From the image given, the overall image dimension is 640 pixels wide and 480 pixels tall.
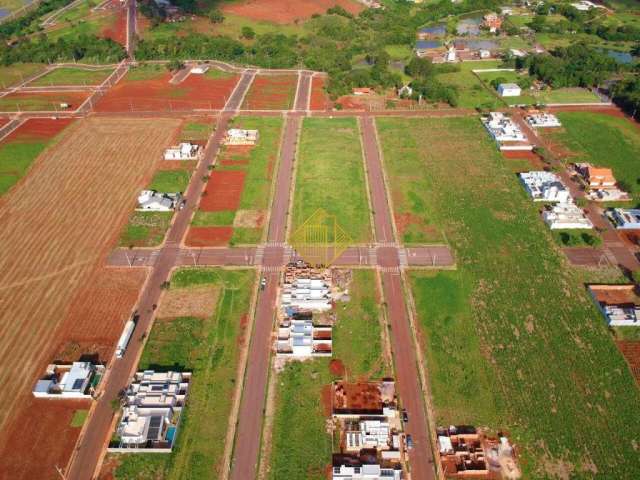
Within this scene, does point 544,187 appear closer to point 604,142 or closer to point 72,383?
point 604,142

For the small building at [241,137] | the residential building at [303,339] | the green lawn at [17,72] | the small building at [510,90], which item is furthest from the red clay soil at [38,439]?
the green lawn at [17,72]

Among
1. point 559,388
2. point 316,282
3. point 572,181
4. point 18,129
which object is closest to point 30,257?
point 316,282

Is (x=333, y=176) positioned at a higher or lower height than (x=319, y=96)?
lower

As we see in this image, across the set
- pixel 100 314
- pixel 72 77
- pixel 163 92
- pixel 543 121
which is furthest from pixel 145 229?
pixel 543 121

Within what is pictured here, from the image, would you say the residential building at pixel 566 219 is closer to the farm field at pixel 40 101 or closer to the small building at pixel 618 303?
the small building at pixel 618 303

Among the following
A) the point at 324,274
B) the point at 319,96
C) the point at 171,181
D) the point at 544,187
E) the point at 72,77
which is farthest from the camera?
the point at 72,77

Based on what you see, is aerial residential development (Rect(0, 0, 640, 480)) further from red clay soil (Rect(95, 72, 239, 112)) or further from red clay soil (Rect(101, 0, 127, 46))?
red clay soil (Rect(101, 0, 127, 46))
